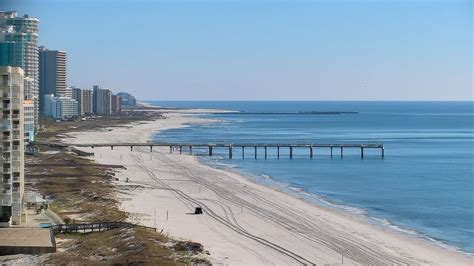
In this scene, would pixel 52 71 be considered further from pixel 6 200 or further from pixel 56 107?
pixel 6 200

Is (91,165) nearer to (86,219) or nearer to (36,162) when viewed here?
(36,162)

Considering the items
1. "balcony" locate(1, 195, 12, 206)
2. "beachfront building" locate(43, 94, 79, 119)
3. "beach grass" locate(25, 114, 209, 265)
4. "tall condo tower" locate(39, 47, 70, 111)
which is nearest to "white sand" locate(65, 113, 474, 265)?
"beach grass" locate(25, 114, 209, 265)

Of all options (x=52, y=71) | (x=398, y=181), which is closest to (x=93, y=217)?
(x=398, y=181)

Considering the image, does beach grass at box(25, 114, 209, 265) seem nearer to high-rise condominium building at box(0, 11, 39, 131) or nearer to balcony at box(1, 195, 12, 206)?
balcony at box(1, 195, 12, 206)

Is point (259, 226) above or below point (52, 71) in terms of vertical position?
below

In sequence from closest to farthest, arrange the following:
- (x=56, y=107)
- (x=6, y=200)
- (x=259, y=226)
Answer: (x=6, y=200)
(x=259, y=226)
(x=56, y=107)
